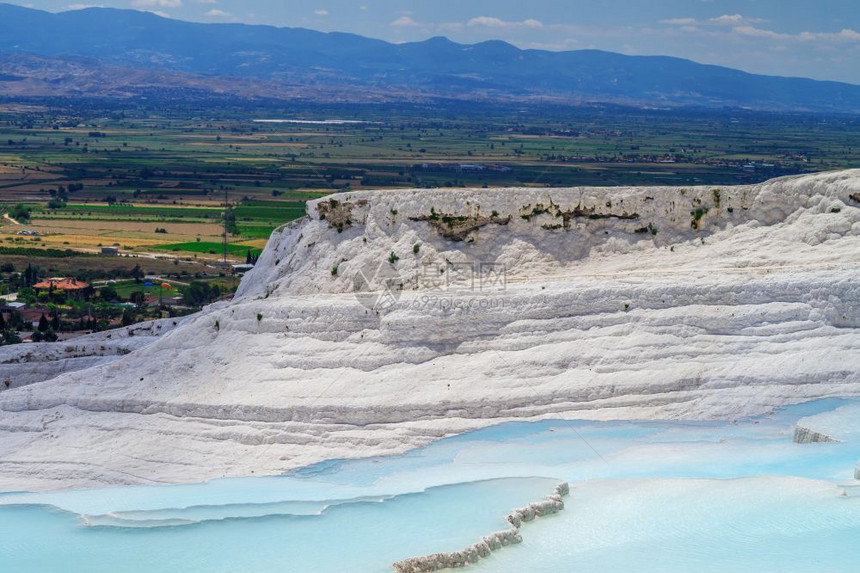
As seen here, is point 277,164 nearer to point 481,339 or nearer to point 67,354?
point 67,354

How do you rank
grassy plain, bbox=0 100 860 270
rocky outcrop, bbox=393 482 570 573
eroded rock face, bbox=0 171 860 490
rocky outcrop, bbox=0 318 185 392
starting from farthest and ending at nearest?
grassy plain, bbox=0 100 860 270
rocky outcrop, bbox=0 318 185 392
eroded rock face, bbox=0 171 860 490
rocky outcrop, bbox=393 482 570 573

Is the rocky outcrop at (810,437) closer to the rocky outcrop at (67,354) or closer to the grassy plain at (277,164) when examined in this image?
the rocky outcrop at (67,354)

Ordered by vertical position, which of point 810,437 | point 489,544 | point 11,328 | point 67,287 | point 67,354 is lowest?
point 67,287

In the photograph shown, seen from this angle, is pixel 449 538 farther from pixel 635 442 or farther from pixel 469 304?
pixel 469 304

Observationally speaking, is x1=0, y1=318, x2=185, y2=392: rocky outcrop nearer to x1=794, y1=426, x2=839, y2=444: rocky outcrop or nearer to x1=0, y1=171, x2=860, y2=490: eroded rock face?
x1=0, y1=171, x2=860, y2=490: eroded rock face

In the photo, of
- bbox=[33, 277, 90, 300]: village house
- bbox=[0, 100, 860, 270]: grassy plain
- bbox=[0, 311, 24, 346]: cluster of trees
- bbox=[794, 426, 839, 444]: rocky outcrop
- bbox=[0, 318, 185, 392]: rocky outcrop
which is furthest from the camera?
bbox=[0, 100, 860, 270]: grassy plain

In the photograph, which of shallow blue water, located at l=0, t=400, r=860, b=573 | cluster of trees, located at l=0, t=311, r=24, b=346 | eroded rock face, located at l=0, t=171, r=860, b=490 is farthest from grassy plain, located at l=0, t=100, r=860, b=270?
shallow blue water, located at l=0, t=400, r=860, b=573

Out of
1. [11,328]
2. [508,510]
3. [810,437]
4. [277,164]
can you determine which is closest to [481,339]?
[508,510]
